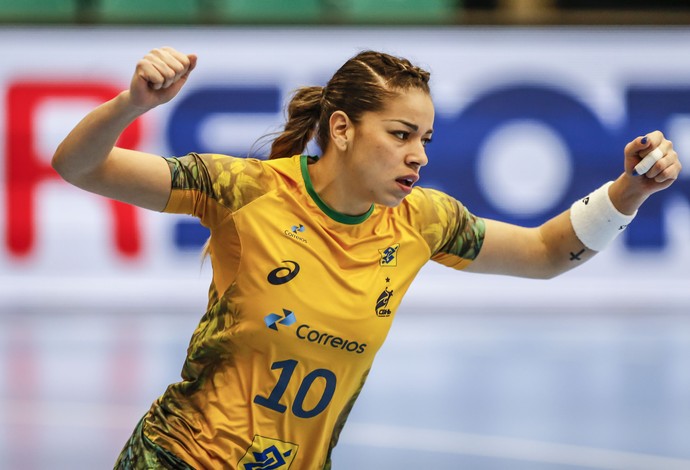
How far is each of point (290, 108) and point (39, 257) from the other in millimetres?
7281

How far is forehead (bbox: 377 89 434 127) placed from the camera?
9.78 ft

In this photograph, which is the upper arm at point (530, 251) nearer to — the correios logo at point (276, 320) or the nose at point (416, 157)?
the nose at point (416, 157)

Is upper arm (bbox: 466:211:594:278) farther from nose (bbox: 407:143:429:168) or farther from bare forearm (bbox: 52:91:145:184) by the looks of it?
bare forearm (bbox: 52:91:145:184)

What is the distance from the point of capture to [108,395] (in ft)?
22.4

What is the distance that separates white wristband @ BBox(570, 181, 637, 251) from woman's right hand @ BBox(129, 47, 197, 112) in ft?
4.49

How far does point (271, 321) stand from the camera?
9.43 ft

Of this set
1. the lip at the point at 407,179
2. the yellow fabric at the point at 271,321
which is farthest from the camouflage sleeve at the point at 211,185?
the lip at the point at 407,179

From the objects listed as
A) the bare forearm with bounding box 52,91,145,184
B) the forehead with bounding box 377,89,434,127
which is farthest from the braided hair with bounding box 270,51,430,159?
the bare forearm with bounding box 52,91,145,184

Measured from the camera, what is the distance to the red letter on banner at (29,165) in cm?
996

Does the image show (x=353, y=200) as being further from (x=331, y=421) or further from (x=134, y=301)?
(x=134, y=301)

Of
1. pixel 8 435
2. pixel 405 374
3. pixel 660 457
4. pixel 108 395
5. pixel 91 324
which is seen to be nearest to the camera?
pixel 660 457

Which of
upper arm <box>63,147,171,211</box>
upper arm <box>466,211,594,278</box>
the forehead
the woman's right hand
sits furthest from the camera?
upper arm <box>466,211,594,278</box>

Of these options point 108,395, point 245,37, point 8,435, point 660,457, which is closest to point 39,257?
point 245,37

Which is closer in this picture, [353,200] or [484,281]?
[353,200]
